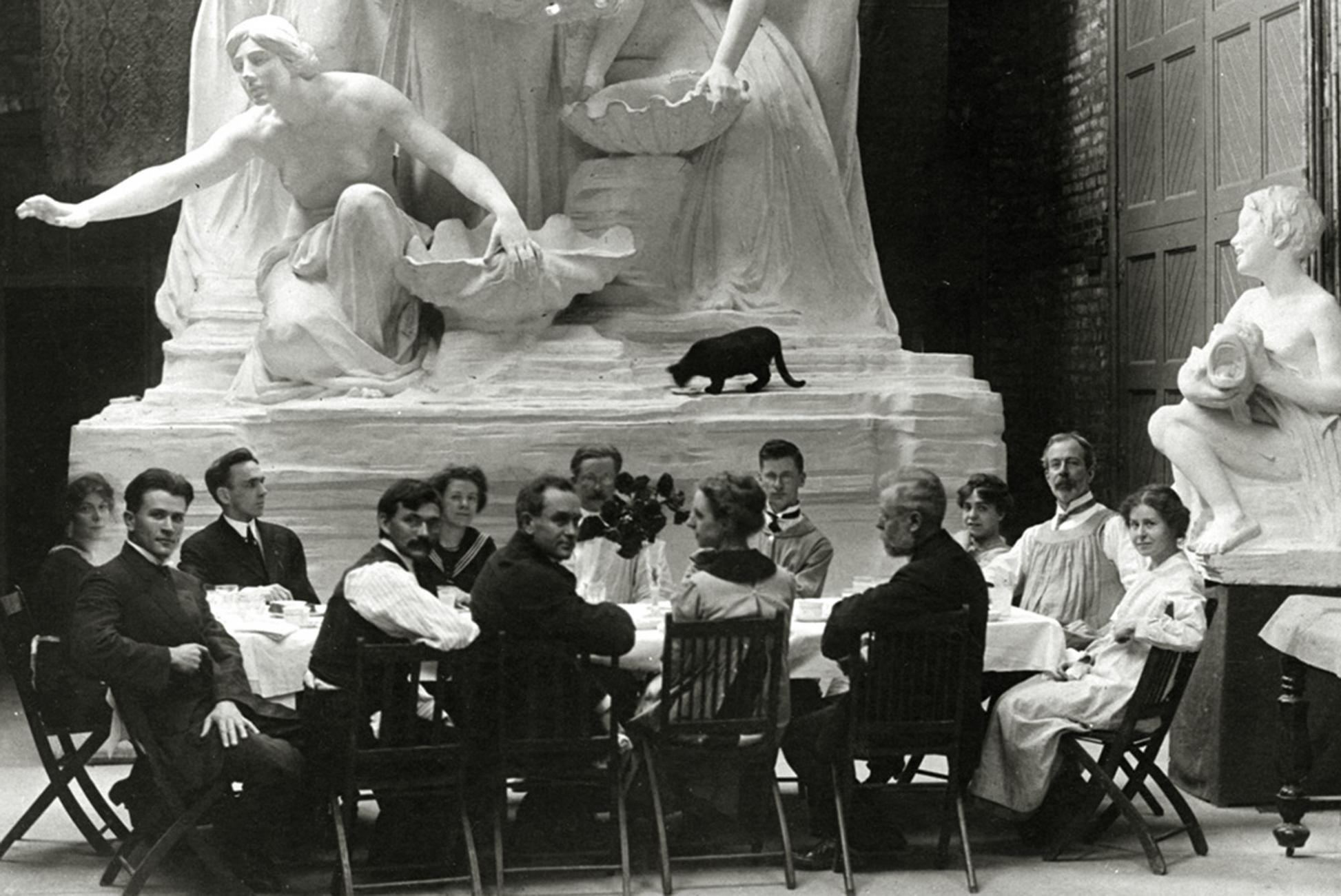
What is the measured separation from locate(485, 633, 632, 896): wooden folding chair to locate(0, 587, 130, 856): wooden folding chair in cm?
107

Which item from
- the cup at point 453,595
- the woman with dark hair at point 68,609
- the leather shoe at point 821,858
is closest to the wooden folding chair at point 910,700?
the leather shoe at point 821,858

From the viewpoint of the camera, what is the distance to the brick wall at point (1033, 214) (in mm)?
10969

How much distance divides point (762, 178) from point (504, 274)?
4.43ft

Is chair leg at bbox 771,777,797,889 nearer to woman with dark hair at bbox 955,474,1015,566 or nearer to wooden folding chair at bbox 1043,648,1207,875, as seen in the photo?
wooden folding chair at bbox 1043,648,1207,875

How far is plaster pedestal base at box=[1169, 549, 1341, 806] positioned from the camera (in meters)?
6.50

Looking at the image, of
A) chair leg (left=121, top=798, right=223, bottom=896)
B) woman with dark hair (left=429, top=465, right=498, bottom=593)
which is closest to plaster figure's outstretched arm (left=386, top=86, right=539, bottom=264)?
woman with dark hair (left=429, top=465, right=498, bottom=593)

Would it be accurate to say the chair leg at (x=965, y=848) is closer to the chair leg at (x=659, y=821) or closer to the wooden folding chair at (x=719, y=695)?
the wooden folding chair at (x=719, y=695)

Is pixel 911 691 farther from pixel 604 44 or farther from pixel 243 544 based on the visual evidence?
pixel 604 44

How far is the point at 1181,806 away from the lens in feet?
19.2

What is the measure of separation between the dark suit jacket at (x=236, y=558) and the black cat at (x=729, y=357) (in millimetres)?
2267

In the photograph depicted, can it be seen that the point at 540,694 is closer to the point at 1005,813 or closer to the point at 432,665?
the point at 432,665

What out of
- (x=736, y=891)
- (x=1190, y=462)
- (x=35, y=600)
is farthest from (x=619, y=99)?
(x=736, y=891)

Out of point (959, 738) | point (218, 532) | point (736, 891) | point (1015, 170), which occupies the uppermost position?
point (1015, 170)

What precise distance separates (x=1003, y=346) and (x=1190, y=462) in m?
5.04
